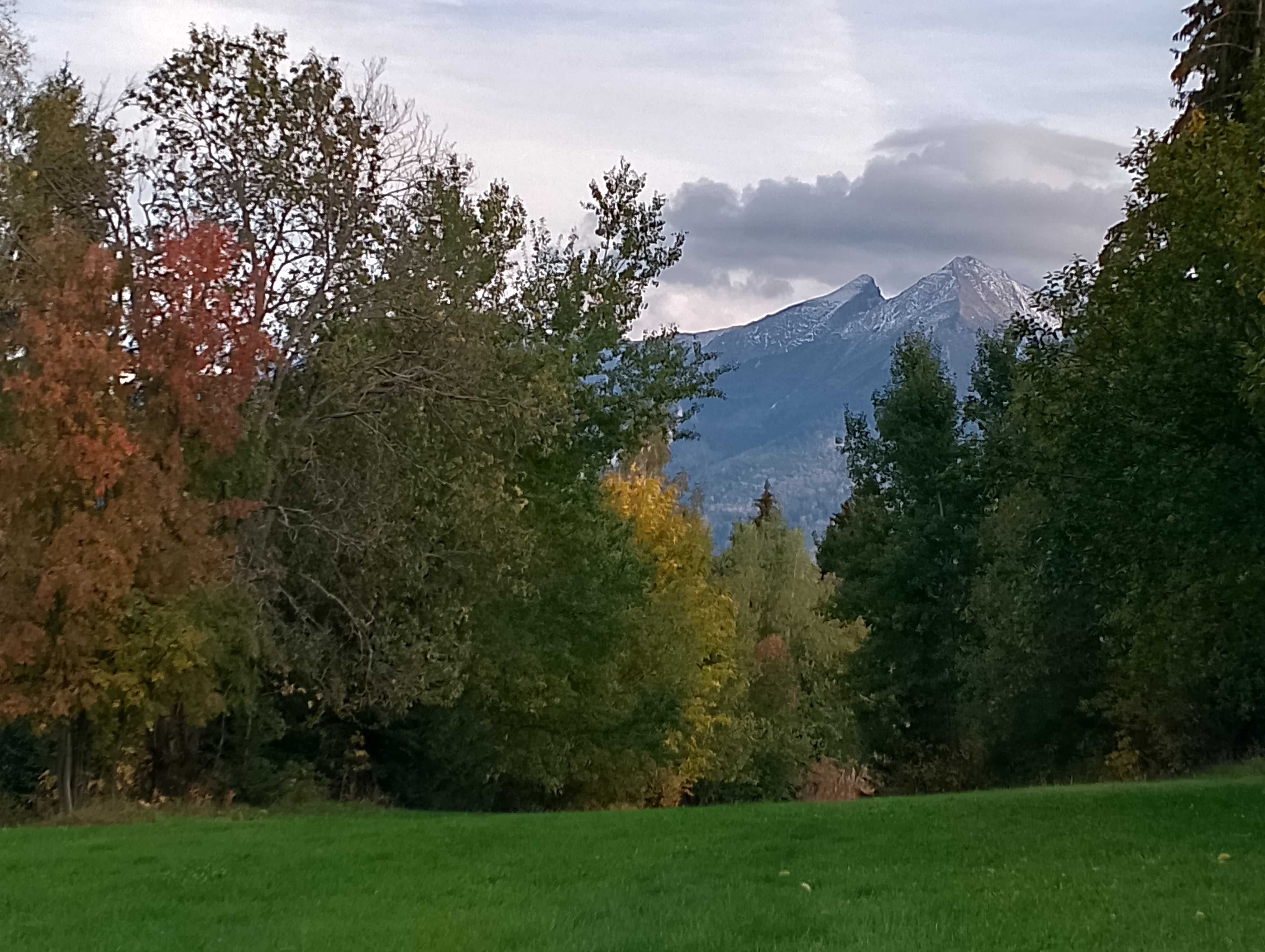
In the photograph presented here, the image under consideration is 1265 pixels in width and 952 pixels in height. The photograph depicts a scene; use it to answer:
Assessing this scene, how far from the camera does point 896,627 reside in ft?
147

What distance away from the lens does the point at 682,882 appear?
38.0ft

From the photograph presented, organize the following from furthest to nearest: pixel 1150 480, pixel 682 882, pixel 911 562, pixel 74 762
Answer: pixel 911 562
pixel 74 762
pixel 1150 480
pixel 682 882

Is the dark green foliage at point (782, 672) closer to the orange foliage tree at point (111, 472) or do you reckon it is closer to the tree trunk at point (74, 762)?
the tree trunk at point (74, 762)

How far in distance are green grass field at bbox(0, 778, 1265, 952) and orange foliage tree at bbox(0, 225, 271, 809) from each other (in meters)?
2.58

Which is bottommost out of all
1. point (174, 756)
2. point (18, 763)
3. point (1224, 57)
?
point (18, 763)

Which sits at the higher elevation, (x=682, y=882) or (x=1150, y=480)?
(x=1150, y=480)

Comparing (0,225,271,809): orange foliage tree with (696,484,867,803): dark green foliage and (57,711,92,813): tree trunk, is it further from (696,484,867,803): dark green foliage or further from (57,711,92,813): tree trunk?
(696,484,867,803): dark green foliage

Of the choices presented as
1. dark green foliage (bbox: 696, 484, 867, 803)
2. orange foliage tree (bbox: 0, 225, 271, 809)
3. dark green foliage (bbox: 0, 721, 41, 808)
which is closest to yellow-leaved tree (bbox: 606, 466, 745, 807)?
dark green foliage (bbox: 696, 484, 867, 803)

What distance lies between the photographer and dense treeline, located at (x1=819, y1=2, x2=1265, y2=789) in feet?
57.1

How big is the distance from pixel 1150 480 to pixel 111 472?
14.4 meters

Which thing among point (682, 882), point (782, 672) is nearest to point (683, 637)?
point (782, 672)

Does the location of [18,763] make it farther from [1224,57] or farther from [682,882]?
[1224,57]

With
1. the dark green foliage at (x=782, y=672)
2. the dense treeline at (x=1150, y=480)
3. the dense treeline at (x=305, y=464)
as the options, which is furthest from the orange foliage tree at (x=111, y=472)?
the dark green foliage at (x=782, y=672)

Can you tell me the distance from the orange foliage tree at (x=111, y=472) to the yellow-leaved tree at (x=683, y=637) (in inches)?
814
